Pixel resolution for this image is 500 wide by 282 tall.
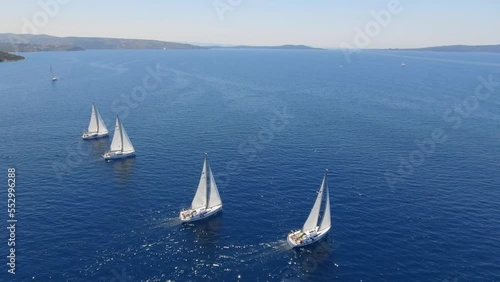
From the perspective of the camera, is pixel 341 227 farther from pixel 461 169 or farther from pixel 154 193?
pixel 461 169

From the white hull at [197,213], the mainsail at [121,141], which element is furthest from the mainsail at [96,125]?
the white hull at [197,213]

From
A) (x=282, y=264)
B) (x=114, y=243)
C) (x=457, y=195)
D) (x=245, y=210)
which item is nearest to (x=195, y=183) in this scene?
(x=245, y=210)

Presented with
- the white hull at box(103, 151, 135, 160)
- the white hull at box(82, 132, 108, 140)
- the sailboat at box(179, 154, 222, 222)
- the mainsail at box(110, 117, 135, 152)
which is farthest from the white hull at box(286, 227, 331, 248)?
the white hull at box(82, 132, 108, 140)

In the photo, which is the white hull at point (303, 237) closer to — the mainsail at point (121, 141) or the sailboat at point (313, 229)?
the sailboat at point (313, 229)

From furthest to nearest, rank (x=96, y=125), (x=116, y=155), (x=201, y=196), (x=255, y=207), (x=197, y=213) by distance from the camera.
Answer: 1. (x=96, y=125)
2. (x=116, y=155)
3. (x=255, y=207)
4. (x=201, y=196)
5. (x=197, y=213)

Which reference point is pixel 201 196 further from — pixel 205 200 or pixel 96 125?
pixel 96 125

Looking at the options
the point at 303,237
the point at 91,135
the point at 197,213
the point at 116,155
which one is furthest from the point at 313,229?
the point at 91,135

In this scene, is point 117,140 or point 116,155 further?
point 117,140
